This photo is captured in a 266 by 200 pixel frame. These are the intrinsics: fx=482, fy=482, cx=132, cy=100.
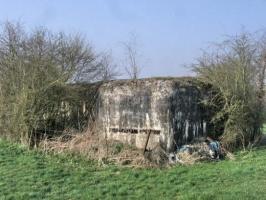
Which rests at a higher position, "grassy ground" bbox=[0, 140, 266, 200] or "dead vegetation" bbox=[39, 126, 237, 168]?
"dead vegetation" bbox=[39, 126, 237, 168]

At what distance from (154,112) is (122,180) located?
4.88m

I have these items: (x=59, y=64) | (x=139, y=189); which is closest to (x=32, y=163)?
(x=139, y=189)

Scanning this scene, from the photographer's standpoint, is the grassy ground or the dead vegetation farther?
the dead vegetation

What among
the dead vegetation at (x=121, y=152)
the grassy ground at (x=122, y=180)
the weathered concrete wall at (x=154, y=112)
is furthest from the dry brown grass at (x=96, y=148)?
the weathered concrete wall at (x=154, y=112)

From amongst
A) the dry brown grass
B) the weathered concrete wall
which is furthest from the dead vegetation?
the weathered concrete wall

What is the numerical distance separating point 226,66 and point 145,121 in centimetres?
461

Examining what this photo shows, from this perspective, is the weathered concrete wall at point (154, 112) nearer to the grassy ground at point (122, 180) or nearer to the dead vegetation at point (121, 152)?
the dead vegetation at point (121, 152)

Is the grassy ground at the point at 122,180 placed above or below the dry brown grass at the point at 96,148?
below

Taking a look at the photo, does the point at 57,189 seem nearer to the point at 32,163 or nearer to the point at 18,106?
the point at 32,163

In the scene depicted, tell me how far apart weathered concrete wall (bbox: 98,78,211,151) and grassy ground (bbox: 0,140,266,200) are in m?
2.24

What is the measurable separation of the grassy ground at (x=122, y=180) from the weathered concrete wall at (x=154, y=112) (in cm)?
224

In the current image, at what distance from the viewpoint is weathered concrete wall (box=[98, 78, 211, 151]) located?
1678 cm

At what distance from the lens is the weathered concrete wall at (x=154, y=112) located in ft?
55.1

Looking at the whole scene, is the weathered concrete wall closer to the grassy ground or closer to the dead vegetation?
the dead vegetation
